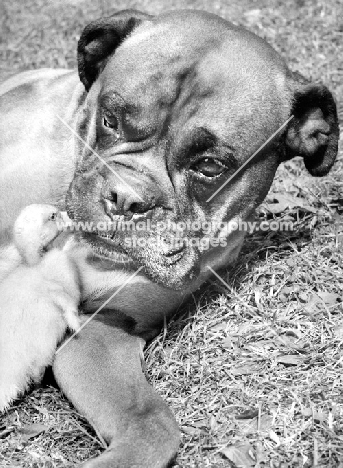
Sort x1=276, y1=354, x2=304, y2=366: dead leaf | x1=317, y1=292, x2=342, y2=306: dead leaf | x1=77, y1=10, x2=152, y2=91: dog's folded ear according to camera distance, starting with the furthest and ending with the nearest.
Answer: x1=317, y1=292, x2=342, y2=306: dead leaf < x1=77, y1=10, x2=152, y2=91: dog's folded ear < x1=276, y1=354, x2=304, y2=366: dead leaf

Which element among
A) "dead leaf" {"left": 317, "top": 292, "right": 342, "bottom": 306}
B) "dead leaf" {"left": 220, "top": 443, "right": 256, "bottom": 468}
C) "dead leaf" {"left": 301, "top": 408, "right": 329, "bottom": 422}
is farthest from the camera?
"dead leaf" {"left": 317, "top": 292, "right": 342, "bottom": 306}

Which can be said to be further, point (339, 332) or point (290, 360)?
point (339, 332)

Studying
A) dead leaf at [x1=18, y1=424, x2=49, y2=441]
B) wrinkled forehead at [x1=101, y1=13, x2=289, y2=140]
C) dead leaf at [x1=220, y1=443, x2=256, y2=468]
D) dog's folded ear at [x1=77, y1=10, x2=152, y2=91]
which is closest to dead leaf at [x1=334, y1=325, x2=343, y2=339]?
dead leaf at [x1=220, y1=443, x2=256, y2=468]

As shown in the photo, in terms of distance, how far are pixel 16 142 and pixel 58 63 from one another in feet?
9.53

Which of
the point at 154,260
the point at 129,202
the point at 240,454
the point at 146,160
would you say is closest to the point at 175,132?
the point at 146,160

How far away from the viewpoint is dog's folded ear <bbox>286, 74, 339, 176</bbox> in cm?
443

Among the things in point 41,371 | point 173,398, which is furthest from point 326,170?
point 41,371

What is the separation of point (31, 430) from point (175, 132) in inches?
64.2

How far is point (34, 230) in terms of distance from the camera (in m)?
4.14

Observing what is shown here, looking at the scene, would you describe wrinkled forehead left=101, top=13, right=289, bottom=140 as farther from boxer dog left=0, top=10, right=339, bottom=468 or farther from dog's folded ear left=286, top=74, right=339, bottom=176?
dog's folded ear left=286, top=74, right=339, bottom=176

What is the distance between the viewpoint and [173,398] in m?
3.98

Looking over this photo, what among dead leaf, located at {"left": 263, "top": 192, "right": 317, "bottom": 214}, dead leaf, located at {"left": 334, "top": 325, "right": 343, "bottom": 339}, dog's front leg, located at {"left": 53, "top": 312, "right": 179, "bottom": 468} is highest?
dog's front leg, located at {"left": 53, "top": 312, "right": 179, "bottom": 468}

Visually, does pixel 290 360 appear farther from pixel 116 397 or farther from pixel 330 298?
pixel 116 397

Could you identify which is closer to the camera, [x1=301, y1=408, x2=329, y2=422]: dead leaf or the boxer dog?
[x1=301, y1=408, x2=329, y2=422]: dead leaf
